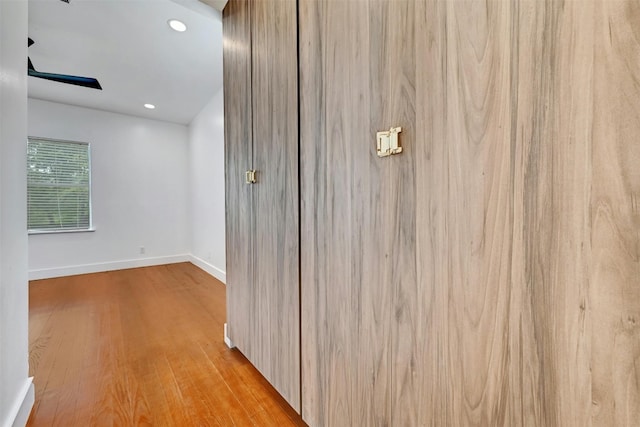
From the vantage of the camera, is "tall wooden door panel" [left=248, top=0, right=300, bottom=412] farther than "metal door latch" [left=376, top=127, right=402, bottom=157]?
Yes

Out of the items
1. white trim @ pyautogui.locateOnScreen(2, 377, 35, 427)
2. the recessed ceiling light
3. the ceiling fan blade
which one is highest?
the ceiling fan blade

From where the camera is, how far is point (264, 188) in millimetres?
1458

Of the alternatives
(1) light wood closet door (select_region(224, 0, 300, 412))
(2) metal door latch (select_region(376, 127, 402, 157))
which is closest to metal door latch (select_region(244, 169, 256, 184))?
(1) light wood closet door (select_region(224, 0, 300, 412))

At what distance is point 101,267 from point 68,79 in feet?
8.92

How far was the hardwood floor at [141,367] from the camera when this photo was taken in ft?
4.40

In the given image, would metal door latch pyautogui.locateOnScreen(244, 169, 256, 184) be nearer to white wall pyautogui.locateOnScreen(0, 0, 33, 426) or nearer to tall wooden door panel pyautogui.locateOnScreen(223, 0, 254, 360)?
tall wooden door panel pyautogui.locateOnScreen(223, 0, 254, 360)

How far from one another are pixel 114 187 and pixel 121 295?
2117 millimetres

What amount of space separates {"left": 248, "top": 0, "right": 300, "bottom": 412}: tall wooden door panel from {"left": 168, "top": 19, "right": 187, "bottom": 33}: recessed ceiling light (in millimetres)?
1092

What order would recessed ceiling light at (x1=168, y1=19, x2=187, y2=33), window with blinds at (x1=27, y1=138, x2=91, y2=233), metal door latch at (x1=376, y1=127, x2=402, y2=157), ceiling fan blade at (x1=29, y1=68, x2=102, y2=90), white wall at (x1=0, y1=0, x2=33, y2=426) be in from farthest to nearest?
window with blinds at (x1=27, y1=138, x2=91, y2=233) < ceiling fan blade at (x1=29, y1=68, x2=102, y2=90) < recessed ceiling light at (x1=168, y1=19, x2=187, y2=33) < white wall at (x1=0, y1=0, x2=33, y2=426) < metal door latch at (x1=376, y1=127, x2=402, y2=157)

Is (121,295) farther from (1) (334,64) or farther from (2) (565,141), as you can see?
(2) (565,141)

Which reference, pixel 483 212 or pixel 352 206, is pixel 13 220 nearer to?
pixel 352 206

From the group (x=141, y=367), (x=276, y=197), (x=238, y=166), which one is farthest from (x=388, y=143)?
(x=141, y=367)

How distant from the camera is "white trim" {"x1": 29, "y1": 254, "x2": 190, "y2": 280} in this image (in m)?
3.80

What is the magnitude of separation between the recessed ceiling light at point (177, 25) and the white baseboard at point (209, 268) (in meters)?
2.65
